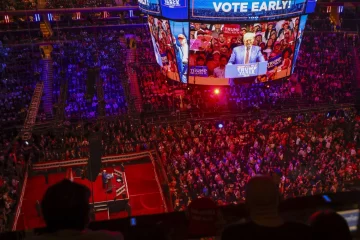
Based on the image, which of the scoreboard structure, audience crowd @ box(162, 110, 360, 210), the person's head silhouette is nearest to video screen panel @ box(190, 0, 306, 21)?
the scoreboard structure

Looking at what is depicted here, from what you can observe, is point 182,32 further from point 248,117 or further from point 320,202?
point 320,202

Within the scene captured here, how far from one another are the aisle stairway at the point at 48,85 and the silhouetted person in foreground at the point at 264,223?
1743 cm

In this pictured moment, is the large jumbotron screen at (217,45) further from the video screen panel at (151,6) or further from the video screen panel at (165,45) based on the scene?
the video screen panel at (151,6)

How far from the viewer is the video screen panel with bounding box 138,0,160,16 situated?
15.5 m

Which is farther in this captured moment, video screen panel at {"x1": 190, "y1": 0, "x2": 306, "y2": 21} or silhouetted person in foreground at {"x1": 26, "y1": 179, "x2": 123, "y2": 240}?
video screen panel at {"x1": 190, "y1": 0, "x2": 306, "y2": 21}

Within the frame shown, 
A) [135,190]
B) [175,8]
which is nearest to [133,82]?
[175,8]

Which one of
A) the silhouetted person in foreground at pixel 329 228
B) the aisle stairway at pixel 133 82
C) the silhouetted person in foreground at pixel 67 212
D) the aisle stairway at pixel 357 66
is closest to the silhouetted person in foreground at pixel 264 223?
the silhouetted person in foreground at pixel 329 228

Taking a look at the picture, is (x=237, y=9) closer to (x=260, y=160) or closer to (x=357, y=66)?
(x=260, y=160)

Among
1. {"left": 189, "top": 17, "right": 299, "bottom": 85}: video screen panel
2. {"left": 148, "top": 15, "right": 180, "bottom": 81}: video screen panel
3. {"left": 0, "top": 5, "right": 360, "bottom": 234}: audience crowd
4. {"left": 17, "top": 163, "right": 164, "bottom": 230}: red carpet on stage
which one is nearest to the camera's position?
{"left": 17, "top": 163, "right": 164, "bottom": 230}: red carpet on stage

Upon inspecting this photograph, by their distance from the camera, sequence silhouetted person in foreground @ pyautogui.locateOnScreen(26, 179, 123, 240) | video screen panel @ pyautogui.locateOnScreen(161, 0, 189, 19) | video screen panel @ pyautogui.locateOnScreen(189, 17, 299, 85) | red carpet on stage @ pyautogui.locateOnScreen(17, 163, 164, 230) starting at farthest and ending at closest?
video screen panel @ pyautogui.locateOnScreen(189, 17, 299, 85) < video screen panel @ pyautogui.locateOnScreen(161, 0, 189, 19) < red carpet on stage @ pyautogui.locateOnScreen(17, 163, 164, 230) < silhouetted person in foreground @ pyautogui.locateOnScreen(26, 179, 123, 240)

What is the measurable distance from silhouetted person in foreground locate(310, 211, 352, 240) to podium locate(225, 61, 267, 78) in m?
13.8

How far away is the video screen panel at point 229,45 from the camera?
15.0 m

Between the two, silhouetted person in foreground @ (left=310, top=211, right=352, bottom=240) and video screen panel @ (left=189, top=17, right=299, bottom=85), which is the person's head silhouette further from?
video screen panel @ (left=189, top=17, right=299, bottom=85)

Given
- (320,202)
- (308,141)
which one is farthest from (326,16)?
(320,202)
